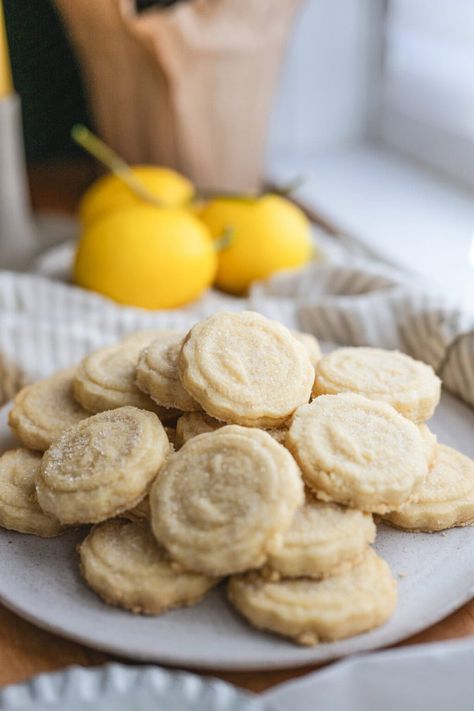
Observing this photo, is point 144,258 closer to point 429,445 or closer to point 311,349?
point 311,349

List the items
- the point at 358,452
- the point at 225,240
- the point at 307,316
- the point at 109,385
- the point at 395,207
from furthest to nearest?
the point at 395,207 < the point at 225,240 < the point at 307,316 < the point at 109,385 < the point at 358,452

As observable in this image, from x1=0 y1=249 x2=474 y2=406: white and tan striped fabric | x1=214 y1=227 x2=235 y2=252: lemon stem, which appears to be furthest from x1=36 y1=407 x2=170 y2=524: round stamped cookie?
x1=214 y1=227 x2=235 y2=252: lemon stem

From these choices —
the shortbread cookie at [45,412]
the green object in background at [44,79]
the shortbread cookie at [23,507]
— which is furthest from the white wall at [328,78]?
the shortbread cookie at [23,507]

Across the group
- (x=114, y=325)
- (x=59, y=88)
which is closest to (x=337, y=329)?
(x=114, y=325)

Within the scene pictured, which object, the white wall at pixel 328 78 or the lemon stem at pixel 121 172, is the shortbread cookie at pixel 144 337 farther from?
the white wall at pixel 328 78

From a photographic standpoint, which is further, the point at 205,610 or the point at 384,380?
the point at 384,380

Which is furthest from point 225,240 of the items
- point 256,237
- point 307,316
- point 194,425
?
point 194,425

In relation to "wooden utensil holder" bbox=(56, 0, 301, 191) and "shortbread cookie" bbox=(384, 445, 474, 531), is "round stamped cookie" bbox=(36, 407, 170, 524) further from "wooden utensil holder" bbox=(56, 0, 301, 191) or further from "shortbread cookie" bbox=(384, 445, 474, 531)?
"wooden utensil holder" bbox=(56, 0, 301, 191)
